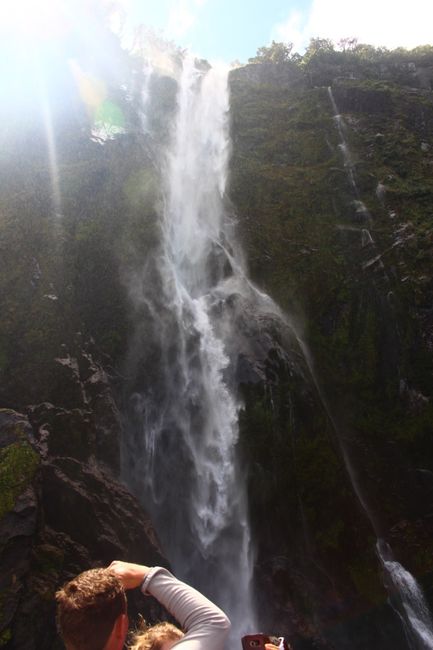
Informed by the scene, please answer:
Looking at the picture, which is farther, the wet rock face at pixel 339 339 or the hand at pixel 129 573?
the wet rock face at pixel 339 339

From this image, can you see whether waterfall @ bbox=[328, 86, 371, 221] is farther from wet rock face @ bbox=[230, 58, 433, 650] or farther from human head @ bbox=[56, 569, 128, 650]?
human head @ bbox=[56, 569, 128, 650]

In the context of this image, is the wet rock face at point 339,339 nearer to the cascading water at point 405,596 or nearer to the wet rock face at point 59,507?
the cascading water at point 405,596

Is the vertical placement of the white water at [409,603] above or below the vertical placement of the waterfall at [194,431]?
below

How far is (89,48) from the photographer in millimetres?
33188

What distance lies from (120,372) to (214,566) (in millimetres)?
6148

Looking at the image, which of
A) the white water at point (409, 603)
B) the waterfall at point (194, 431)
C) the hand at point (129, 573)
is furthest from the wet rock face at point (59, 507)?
the hand at point (129, 573)

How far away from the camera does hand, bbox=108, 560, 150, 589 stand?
2.51 metres

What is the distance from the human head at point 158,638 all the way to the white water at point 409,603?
14.1m

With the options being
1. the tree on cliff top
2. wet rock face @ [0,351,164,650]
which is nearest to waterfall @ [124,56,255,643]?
wet rock face @ [0,351,164,650]

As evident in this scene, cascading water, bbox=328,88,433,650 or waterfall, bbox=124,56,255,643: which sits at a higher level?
waterfall, bbox=124,56,255,643

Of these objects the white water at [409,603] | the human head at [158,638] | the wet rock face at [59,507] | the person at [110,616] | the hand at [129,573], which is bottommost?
the white water at [409,603]

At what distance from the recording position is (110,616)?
2258 mm

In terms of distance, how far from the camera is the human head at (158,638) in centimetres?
233

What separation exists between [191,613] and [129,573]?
0.41 meters
